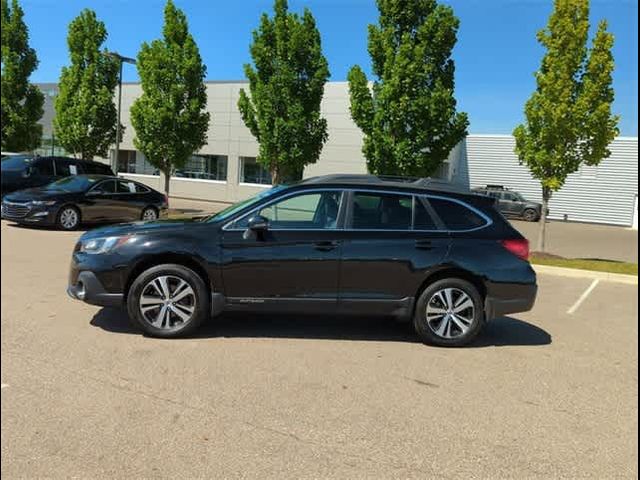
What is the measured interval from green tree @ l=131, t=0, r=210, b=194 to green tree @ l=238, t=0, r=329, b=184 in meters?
2.39

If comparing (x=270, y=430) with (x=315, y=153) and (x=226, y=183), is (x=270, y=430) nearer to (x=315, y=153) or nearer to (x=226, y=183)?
(x=315, y=153)

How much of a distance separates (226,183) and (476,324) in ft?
92.4

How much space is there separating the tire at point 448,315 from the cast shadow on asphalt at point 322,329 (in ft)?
0.80

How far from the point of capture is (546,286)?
986 cm

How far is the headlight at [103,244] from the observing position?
5660 millimetres

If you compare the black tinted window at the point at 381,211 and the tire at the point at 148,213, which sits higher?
the black tinted window at the point at 381,211

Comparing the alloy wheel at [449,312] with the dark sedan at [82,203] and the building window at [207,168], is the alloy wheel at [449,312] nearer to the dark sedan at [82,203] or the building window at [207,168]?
the dark sedan at [82,203]

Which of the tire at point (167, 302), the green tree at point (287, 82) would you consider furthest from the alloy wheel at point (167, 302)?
the green tree at point (287, 82)

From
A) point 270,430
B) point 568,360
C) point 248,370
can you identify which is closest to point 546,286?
point 568,360

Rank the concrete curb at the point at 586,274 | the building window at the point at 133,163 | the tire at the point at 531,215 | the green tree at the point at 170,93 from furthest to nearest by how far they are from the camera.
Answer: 1. the building window at the point at 133,163
2. the tire at the point at 531,215
3. the green tree at the point at 170,93
4. the concrete curb at the point at 586,274

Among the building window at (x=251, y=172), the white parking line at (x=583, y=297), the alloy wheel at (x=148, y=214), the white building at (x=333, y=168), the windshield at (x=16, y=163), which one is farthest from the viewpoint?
the building window at (x=251, y=172)

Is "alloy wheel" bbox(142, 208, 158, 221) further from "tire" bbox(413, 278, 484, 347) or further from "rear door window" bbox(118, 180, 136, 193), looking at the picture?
"tire" bbox(413, 278, 484, 347)

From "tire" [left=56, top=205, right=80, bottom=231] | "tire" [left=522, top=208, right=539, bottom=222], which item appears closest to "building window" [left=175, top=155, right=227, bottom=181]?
"tire" [left=522, top=208, right=539, bottom=222]

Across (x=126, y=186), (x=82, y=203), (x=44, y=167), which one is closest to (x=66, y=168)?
(x=44, y=167)
